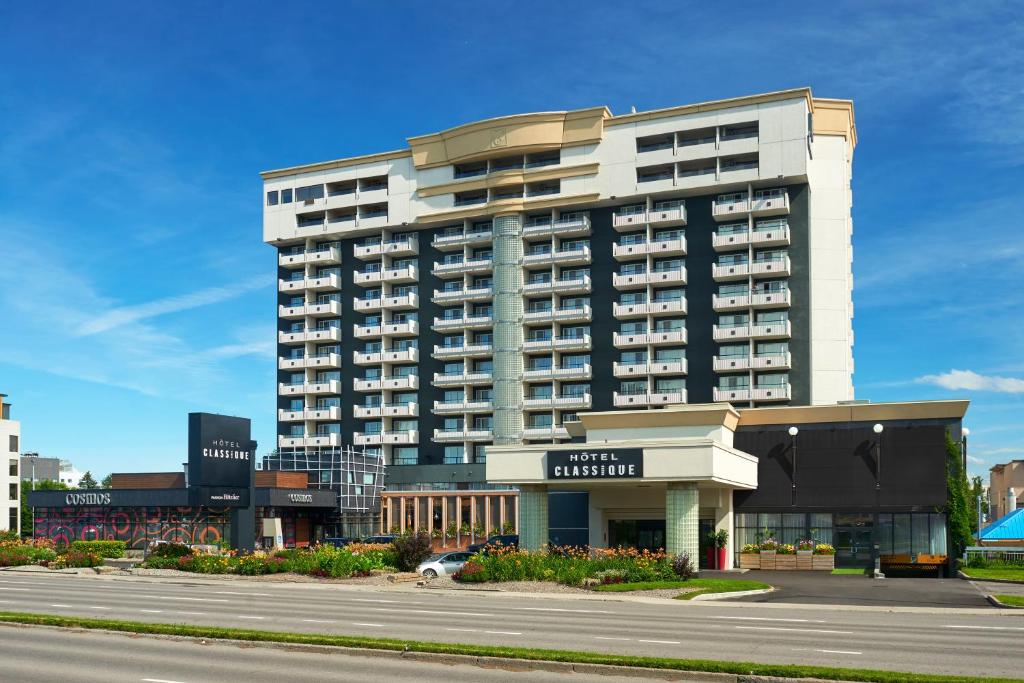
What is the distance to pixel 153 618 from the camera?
31000 millimetres

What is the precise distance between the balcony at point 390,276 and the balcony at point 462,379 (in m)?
10.4

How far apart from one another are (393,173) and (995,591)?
75.3 meters

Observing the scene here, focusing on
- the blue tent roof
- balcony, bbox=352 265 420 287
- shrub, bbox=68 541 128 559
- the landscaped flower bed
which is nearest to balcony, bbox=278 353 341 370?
balcony, bbox=352 265 420 287

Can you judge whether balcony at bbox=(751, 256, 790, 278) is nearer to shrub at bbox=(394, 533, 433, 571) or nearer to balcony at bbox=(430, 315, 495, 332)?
balcony at bbox=(430, 315, 495, 332)

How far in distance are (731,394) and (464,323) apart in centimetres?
2664

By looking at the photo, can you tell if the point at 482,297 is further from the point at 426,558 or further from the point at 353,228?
the point at 426,558

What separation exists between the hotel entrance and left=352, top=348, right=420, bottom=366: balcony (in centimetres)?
4396

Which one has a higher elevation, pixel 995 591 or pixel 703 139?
pixel 703 139

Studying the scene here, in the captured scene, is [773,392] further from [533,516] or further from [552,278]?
[533,516]

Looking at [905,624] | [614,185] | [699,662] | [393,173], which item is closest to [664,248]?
[614,185]

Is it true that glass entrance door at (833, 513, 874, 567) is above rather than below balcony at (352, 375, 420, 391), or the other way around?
below

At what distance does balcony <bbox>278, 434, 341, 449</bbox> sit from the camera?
347 feet

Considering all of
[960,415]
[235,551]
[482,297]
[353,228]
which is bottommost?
[235,551]

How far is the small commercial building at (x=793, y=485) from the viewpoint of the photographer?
60875mm
